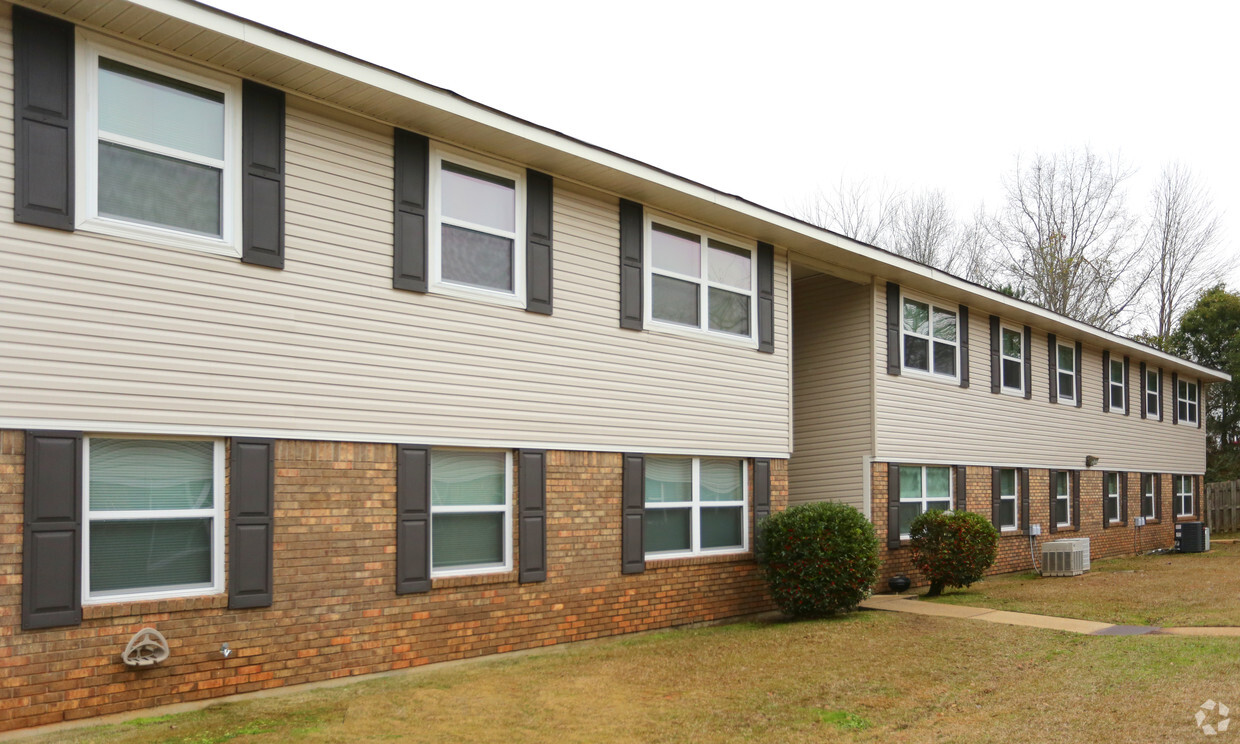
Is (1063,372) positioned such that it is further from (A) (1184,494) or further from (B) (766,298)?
(B) (766,298)

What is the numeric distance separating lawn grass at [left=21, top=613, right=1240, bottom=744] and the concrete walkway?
0.74 m

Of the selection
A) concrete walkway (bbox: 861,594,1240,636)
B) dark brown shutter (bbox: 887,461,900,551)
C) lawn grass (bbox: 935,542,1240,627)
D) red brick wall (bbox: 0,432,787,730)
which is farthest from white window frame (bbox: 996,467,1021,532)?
red brick wall (bbox: 0,432,787,730)

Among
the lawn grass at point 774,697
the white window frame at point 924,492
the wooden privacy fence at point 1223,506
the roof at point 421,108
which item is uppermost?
the roof at point 421,108

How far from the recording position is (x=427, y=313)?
9.50 metres

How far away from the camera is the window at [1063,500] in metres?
20.9

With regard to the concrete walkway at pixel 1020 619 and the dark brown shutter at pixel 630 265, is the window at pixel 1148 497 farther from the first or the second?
the dark brown shutter at pixel 630 265

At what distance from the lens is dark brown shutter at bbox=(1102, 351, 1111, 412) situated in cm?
2311

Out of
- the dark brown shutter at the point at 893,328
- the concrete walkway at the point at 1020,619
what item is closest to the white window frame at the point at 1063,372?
the dark brown shutter at the point at 893,328

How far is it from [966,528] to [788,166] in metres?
33.3

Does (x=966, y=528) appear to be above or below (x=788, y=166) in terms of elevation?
below

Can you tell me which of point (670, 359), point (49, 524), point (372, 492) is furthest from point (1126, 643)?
point (49, 524)

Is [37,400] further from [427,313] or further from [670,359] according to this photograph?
[670,359]

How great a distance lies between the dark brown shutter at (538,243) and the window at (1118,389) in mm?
18132

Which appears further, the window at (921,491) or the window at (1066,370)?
the window at (1066,370)
